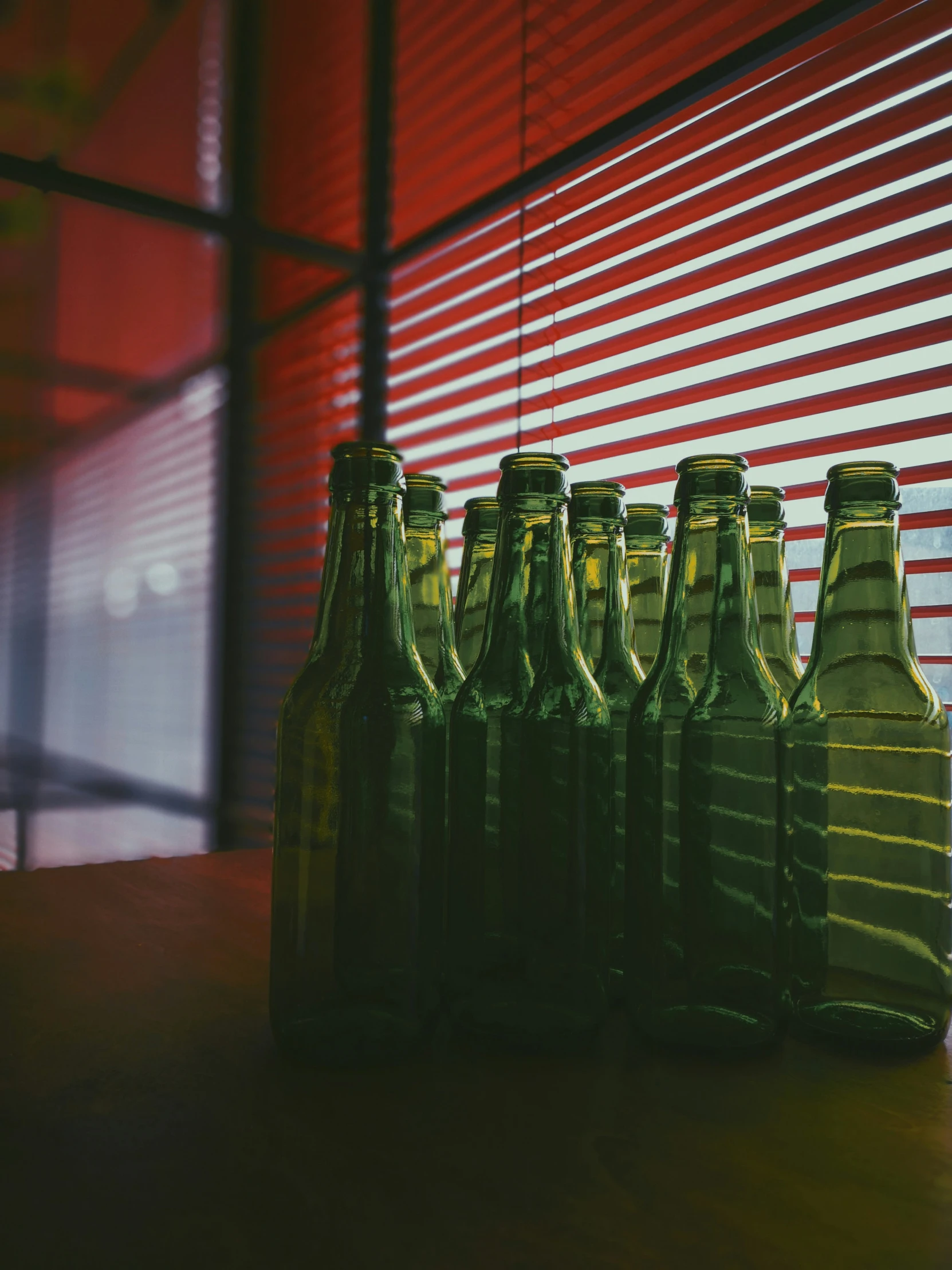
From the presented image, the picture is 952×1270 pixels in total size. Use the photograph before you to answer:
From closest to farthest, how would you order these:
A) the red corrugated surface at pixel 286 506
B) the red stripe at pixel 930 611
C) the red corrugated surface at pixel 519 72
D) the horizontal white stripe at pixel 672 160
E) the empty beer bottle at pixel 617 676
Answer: the empty beer bottle at pixel 617 676
the red stripe at pixel 930 611
the horizontal white stripe at pixel 672 160
the red corrugated surface at pixel 519 72
the red corrugated surface at pixel 286 506

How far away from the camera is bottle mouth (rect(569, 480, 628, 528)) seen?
0.58 m

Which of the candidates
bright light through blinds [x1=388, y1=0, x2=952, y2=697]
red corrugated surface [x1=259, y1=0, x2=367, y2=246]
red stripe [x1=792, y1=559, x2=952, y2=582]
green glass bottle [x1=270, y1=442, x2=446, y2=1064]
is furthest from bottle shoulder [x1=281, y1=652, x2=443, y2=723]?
red corrugated surface [x1=259, y1=0, x2=367, y2=246]

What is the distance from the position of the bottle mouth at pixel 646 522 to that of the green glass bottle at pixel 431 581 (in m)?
0.13

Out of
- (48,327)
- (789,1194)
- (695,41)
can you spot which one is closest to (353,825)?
(789,1194)

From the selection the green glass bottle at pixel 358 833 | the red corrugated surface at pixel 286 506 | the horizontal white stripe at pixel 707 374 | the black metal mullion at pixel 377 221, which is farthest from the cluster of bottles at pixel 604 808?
Answer: the red corrugated surface at pixel 286 506

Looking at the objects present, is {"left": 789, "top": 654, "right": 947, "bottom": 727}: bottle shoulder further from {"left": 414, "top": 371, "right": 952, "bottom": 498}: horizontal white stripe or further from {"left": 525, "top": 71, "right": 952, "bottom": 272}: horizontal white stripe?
{"left": 525, "top": 71, "right": 952, "bottom": 272}: horizontal white stripe

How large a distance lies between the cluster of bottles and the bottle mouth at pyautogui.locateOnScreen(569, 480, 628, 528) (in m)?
0.06

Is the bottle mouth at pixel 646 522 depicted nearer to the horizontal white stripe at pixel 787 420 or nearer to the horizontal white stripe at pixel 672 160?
the horizontal white stripe at pixel 787 420

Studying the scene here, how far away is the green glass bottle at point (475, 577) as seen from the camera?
619 millimetres

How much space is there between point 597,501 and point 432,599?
13 cm

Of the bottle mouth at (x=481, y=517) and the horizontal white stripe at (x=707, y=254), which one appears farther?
the horizontal white stripe at (x=707, y=254)

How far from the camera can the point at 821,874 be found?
547 millimetres

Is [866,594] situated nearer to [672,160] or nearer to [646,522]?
[646,522]

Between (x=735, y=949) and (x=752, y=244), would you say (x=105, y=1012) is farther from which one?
(x=752, y=244)
